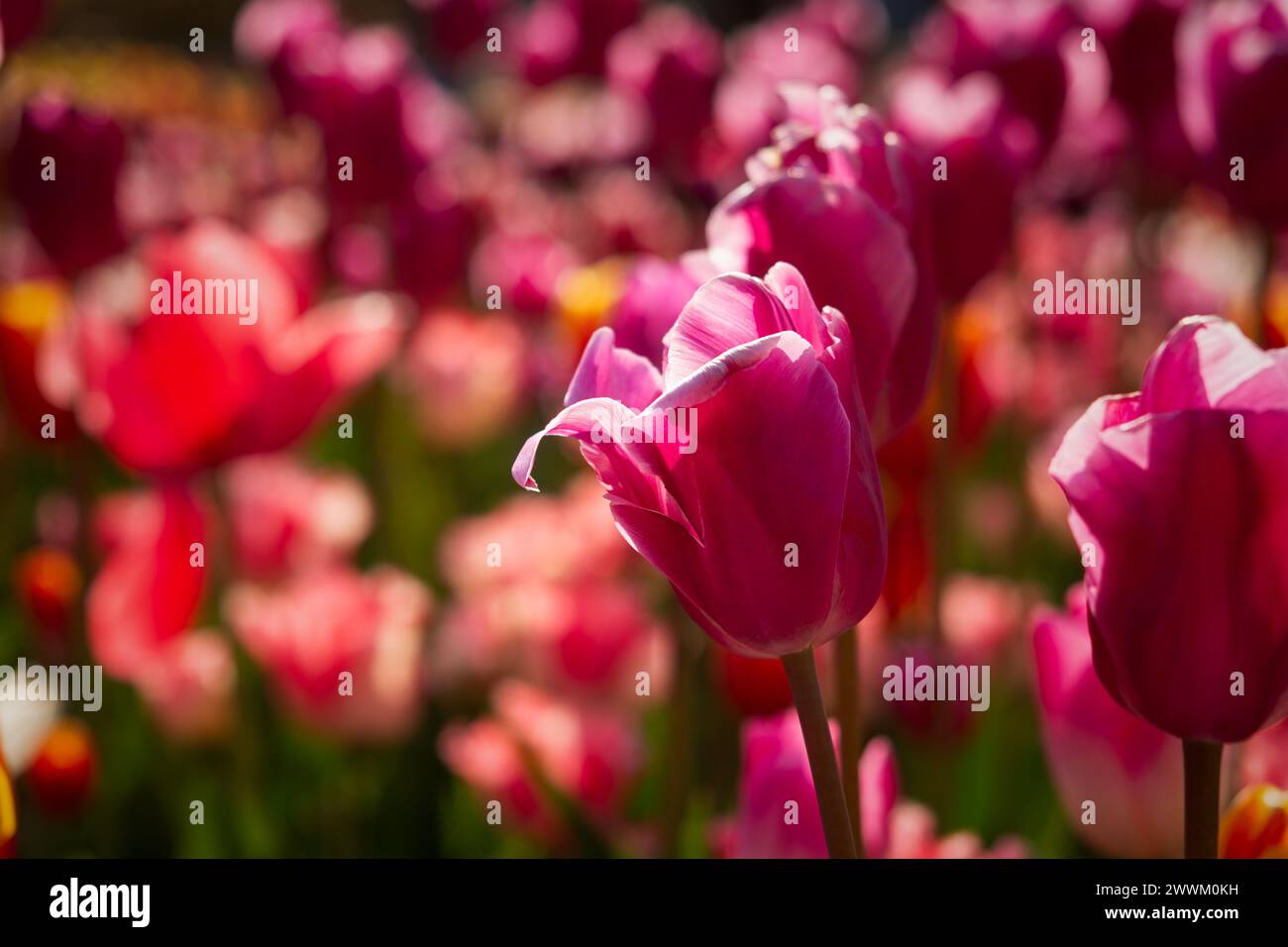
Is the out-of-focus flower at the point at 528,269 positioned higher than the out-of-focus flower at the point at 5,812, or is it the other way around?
the out-of-focus flower at the point at 528,269

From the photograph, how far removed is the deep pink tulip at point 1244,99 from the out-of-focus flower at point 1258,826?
41 centimetres

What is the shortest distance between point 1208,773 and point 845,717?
132mm

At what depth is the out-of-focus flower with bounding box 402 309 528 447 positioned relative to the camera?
166 cm

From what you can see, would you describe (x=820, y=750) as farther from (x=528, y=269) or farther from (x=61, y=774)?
(x=528, y=269)

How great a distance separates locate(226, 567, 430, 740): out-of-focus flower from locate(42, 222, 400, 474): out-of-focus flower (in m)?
0.18

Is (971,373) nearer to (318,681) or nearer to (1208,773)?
(318,681)

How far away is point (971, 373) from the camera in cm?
115

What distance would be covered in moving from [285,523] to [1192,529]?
100 cm

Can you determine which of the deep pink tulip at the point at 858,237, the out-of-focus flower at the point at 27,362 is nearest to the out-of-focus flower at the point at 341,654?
the out-of-focus flower at the point at 27,362

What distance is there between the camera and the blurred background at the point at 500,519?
0.77 metres

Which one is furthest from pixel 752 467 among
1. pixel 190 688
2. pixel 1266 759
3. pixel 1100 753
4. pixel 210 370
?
pixel 190 688

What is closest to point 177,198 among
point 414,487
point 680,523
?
point 414,487

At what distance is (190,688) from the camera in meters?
1.00

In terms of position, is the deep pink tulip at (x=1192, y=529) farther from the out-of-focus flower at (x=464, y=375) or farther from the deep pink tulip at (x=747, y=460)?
the out-of-focus flower at (x=464, y=375)
